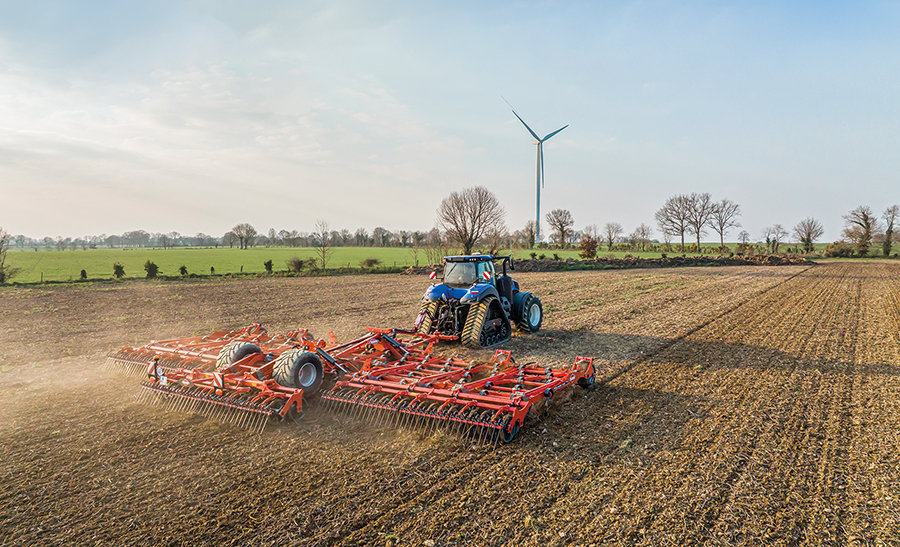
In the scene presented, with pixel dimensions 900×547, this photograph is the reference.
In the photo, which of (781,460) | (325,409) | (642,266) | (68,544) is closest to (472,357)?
(325,409)

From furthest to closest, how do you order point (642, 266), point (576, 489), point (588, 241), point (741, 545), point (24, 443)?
point (588, 241) < point (642, 266) < point (24, 443) < point (576, 489) < point (741, 545)

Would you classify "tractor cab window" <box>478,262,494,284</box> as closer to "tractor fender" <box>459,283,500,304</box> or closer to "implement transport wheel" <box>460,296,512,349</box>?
"tractor fender" <box>459,283,500,304</box>

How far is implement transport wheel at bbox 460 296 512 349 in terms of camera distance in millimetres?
10258

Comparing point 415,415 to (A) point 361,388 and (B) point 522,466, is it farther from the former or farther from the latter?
(B) point 522,466

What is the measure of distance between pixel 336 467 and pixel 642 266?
145 feet

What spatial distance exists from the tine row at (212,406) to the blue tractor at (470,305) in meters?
4.86

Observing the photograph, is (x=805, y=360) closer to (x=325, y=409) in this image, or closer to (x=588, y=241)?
(x=325, y=409)

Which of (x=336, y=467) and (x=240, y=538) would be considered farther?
(x=336, y=467)

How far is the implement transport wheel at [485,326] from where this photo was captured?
33.7 ft

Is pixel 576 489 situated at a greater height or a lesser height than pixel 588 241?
lesser

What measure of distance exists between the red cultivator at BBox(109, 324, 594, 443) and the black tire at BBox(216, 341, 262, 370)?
0.05 feet

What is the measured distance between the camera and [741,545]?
3947 millimetres

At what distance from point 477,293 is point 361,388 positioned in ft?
14.4

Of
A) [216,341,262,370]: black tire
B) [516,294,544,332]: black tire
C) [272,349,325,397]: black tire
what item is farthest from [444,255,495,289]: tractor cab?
[216,341,262,370]: black tire
